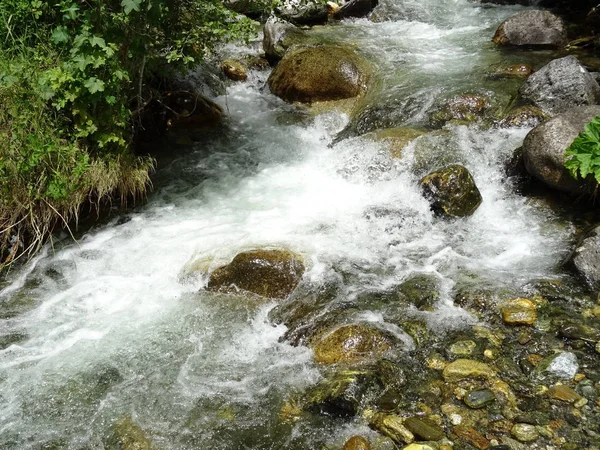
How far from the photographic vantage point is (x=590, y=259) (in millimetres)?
5531

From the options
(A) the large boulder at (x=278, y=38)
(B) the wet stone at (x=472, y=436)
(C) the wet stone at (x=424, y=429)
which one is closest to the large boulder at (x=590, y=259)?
(B) the wet stone at (x=472, y=436)

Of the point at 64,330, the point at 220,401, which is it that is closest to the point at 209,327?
the point at 220,401

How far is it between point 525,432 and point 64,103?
18.6ft

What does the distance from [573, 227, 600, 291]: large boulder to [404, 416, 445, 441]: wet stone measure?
2.49 meters

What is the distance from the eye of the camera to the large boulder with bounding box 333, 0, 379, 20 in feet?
46.3

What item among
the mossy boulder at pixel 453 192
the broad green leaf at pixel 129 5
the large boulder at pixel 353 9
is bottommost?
the mossy boulder at pixel 453 192

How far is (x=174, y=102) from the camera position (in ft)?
31.1

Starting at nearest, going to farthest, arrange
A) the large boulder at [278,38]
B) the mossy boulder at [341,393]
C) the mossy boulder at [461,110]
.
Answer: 1. the mossy boulder at [341,393]
2. the mossy boulder at [461,110]
3. the large boulder at [278,38]

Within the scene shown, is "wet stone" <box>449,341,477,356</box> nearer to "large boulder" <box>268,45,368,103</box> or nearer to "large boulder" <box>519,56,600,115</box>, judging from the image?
"large boulder" <box>519,56,600,115</box>

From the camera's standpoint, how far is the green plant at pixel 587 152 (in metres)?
6.02

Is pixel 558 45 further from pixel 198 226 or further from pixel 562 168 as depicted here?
pixel 198 226

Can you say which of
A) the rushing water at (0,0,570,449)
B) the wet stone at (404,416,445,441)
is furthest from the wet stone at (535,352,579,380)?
the wet stone at (404,416,445,441)

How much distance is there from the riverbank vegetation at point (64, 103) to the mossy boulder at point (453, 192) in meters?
3.35

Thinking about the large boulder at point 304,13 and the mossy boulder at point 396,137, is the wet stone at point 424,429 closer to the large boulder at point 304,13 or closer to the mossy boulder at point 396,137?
the mossy boulder at point 396,137
